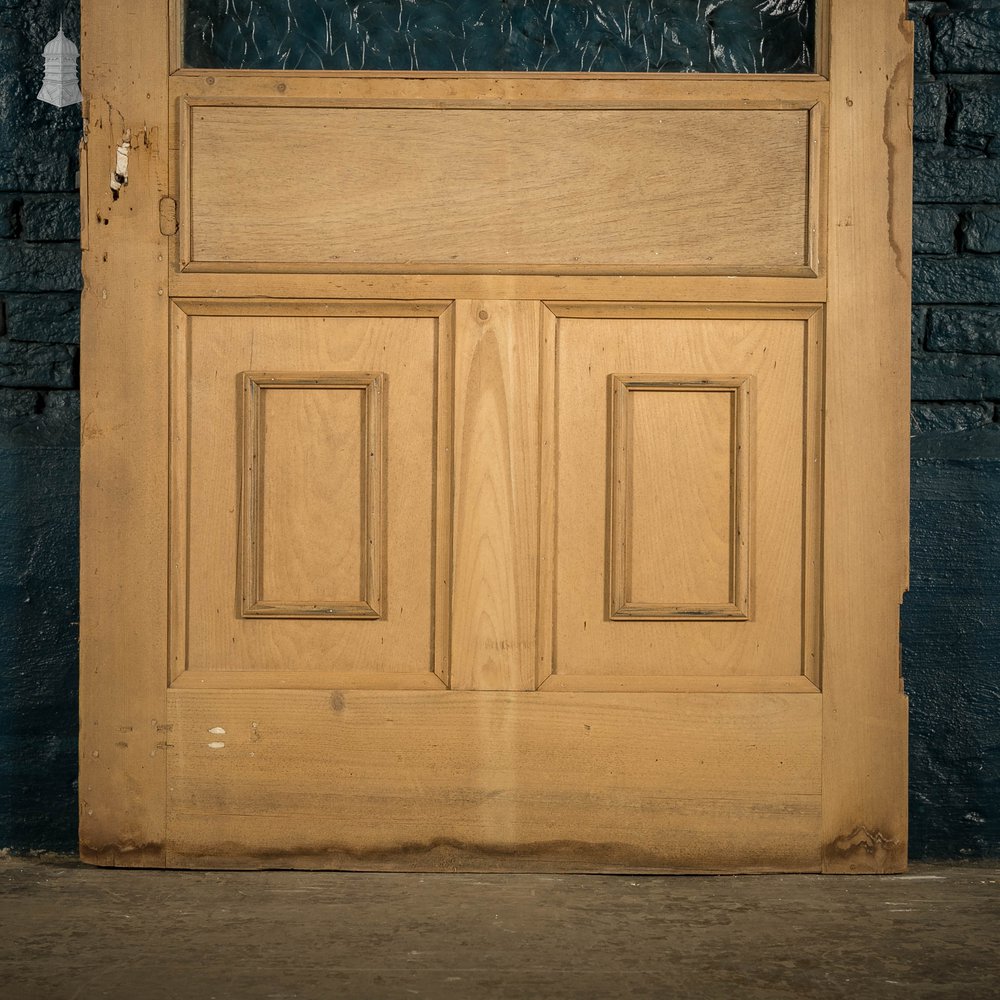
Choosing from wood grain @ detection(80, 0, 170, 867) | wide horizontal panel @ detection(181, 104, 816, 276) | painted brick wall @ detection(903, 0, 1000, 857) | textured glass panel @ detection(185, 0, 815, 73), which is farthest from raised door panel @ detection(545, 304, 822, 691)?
wood grain @ detection(80, 0, 170, 867)

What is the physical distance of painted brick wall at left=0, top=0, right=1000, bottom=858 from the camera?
2395 millimetres

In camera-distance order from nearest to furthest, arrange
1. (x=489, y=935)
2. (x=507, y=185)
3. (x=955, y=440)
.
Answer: (x=489, y=935)
(x=507, y=185)
(x=955, y=440)

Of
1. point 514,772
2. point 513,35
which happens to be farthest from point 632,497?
point 513,35

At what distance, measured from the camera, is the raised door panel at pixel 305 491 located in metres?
2.33

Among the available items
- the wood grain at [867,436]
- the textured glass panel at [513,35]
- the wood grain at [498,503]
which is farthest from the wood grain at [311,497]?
the wood grain at [867,436]

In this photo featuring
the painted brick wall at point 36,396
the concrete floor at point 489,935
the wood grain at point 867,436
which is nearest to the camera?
the concrete floor at point 489,935

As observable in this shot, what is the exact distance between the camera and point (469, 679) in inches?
91.9

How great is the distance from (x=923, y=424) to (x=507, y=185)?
3.44 feet

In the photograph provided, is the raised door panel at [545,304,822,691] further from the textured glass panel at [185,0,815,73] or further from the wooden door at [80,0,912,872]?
the textured glass panel at [185,0,815,73]

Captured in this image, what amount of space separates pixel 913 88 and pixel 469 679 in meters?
1.57

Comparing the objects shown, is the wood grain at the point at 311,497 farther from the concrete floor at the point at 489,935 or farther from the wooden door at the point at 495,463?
the concrete floor at the point at 489,935

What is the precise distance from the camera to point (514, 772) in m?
2.33

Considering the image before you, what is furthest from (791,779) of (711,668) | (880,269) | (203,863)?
(203,863)

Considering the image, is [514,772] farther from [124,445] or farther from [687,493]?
[124,445]
